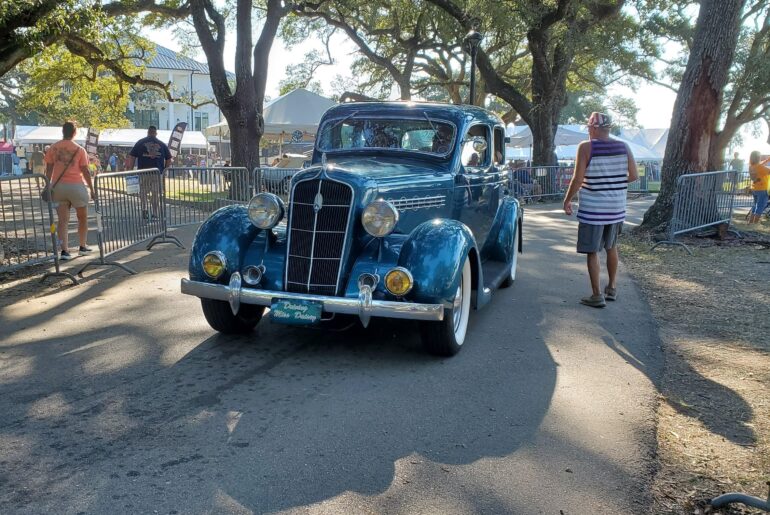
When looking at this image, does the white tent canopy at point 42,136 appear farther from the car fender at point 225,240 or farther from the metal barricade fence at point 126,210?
the car fender at point 225,240

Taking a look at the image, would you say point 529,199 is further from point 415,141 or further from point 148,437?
point 148,437

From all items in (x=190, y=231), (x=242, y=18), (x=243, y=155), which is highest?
(x=242, y=18)

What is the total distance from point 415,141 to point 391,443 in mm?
3545

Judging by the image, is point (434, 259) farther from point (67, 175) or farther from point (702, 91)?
point (702, 91)

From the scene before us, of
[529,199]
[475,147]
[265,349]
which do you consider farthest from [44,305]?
[529,199]

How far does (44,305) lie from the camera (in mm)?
6668

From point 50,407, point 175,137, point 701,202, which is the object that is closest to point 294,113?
point 175,137

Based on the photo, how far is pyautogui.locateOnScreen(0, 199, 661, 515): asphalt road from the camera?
118 inches

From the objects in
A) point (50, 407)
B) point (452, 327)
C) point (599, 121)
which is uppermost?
point (599, 121)

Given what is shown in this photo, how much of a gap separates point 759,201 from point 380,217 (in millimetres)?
14416

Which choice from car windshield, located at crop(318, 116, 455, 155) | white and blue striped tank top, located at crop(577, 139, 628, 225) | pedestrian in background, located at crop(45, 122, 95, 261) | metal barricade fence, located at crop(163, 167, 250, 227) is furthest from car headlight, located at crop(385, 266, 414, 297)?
Answer: metal barricade fence, located at crop(163, 167, 250, 227)

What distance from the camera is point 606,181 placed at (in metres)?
6.52

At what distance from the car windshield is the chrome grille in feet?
5.26

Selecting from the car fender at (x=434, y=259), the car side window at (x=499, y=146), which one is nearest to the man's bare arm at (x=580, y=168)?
the car side window at (x=499, y=146)
